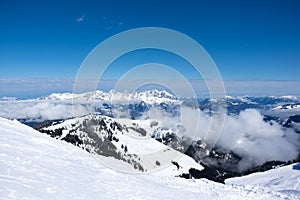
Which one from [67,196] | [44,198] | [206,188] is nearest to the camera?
[44,198]

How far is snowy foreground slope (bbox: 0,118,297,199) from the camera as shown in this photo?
767 inches

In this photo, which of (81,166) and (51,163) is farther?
(81,166)

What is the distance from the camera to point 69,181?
23125mm

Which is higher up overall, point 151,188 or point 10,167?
point 10,167

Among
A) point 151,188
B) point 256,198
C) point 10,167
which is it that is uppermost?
point 10,167

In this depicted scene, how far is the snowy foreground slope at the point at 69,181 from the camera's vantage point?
1948 cm

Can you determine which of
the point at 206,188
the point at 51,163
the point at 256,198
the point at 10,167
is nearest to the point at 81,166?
the point at 51,163

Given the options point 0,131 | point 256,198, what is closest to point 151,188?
point 256,198

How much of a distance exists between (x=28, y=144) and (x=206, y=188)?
61.7 ft

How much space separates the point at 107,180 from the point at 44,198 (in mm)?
9391

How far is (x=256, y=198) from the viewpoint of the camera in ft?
100

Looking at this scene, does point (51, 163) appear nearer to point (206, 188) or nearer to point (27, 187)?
point (27, 187)

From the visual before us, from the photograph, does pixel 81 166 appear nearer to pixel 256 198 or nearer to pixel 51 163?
pixel 51 163

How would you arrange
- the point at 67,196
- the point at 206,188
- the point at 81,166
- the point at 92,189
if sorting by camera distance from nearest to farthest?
1. the point at 67,196
2. the point at 92,189
3. the point at 81,166
4. the point at 206,188
